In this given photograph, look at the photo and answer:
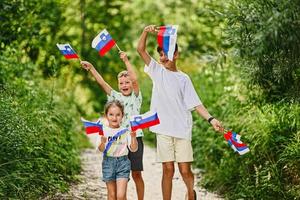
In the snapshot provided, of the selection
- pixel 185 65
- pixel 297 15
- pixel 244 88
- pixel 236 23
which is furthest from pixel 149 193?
pixel 185 65

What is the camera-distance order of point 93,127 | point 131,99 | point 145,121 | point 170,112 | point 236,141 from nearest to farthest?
point 145,121 → point 93,127 → point 236,141 → point 170,112 → point 131,99

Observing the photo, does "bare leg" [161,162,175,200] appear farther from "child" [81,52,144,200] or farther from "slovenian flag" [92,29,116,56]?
"slovenian flag" [92,29,116,56]

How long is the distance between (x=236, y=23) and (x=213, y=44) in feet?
39.8

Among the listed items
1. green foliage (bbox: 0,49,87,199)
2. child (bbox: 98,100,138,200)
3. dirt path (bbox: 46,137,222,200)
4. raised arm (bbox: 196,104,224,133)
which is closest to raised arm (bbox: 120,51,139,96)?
child (bbox: 98,100,138,200)

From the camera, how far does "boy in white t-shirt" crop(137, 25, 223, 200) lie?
21.3ft

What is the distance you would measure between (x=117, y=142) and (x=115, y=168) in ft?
0.73

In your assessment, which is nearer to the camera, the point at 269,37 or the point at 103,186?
the point at 269,37

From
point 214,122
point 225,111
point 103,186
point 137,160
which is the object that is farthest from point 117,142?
point 225,111

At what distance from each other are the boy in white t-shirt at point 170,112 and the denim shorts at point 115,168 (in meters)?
0.51

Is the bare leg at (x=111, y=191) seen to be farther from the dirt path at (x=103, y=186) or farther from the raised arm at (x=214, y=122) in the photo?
the dirt path at (x=103, y=186)

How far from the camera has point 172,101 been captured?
652cm

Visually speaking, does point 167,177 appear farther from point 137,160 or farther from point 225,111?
point 225,111

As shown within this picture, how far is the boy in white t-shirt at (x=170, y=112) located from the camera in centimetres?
649

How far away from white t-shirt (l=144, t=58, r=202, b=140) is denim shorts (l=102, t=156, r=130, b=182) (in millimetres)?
536
